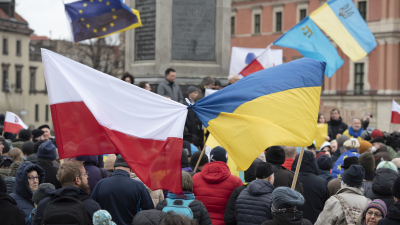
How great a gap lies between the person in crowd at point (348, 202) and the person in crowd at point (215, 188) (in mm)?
1022

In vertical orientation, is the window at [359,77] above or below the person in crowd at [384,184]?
above

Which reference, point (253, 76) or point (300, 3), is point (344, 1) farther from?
point (300, 3)

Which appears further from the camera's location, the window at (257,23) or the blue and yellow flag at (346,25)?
the window at (257,23)

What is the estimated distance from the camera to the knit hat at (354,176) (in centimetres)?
563

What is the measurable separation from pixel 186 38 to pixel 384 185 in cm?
778

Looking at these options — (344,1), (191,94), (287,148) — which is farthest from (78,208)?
(344,1)

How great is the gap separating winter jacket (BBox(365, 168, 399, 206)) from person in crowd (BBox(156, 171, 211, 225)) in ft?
6.46

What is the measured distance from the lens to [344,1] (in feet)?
39.9

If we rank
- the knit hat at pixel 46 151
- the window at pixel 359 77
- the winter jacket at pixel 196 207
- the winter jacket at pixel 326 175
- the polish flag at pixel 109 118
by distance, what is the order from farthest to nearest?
1. the window at pixel 359 77
2. the winter jacket at pixel 326 175
3. the knit hat at pixel 46 151
4. the polish flag at pixel 109 118
5. the winter jacket at pixel 196 207

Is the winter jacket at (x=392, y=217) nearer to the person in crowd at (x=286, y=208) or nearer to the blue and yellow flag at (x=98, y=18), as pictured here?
the person in crowd at (x=286, y=208)

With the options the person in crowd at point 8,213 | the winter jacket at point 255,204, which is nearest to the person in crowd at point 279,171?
the winter jacket at point 255,204

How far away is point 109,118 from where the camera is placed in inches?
222

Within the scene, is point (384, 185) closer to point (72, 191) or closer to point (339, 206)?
point (339, 206)

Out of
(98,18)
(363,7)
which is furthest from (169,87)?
(363,7)
